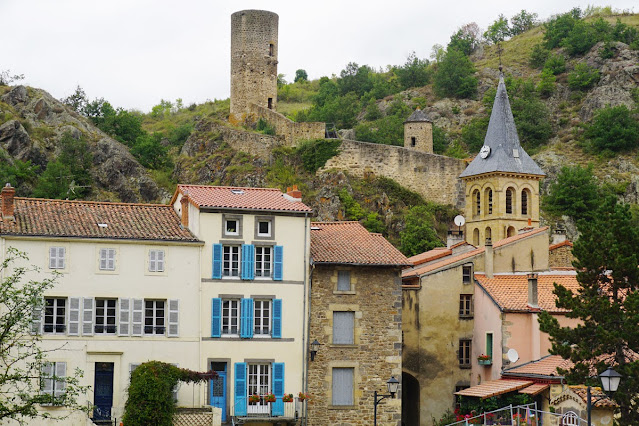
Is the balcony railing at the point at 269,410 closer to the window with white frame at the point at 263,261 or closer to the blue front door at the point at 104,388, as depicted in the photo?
the blue front door at the point at 104,388

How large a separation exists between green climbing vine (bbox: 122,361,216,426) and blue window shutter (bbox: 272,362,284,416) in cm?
396

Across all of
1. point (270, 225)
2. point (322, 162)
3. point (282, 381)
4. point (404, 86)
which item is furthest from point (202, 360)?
point (404, 86)

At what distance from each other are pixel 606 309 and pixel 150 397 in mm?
13600

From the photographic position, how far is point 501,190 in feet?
192

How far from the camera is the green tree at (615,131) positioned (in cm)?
7669

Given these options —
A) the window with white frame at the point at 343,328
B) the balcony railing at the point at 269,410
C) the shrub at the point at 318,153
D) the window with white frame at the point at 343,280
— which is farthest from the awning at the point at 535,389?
the shrub at the point at 318,153

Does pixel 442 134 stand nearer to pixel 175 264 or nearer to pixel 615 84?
pixel 615 84

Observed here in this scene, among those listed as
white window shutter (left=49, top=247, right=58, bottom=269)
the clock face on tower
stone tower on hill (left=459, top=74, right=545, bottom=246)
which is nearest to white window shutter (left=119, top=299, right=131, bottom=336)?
white window shutter (left=49, top=247, right=58, bottom=269)

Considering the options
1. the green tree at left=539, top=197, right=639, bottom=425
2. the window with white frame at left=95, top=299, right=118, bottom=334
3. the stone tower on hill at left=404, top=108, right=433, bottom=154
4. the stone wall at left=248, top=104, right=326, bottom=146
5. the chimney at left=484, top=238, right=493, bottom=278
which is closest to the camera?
the green tree at left=539, top=197, right=639, bottom=425

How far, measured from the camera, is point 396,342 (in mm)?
36750

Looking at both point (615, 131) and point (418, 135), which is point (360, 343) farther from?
point (615, 131)

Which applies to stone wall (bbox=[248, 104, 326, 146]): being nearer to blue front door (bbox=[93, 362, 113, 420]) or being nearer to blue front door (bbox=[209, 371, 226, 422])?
blue front door (bbox=[209, 371, 226, 422])

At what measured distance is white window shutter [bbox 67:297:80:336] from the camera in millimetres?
33188

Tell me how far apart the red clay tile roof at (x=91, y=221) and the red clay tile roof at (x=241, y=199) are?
1149mm
